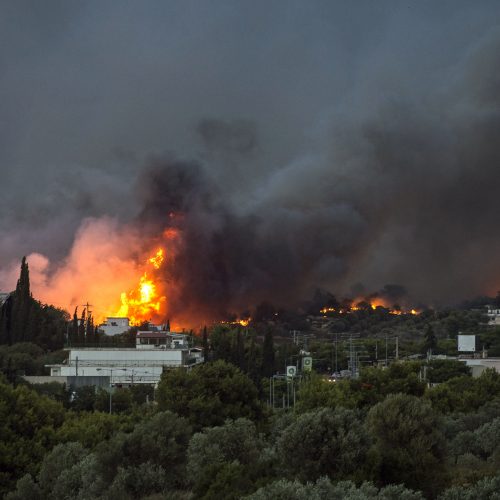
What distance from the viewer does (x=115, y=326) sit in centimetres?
8756

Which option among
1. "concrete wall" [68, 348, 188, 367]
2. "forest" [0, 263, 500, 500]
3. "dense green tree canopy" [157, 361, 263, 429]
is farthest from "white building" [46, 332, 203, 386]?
"dense green tree canopy" [157, 361, 263, 429]

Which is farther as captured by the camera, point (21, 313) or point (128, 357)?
point (21, 313)

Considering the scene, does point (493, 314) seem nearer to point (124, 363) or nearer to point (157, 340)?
point (157, 340)

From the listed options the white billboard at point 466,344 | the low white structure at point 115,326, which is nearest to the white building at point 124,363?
the low white structure at point 115,326

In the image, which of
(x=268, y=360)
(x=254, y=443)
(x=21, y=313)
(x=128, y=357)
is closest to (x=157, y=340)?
(x=128, y=357)

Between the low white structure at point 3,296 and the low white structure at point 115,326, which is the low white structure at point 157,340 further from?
the low white structure at point 3,296

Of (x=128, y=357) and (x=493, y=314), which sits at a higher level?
(x=493, y=314)

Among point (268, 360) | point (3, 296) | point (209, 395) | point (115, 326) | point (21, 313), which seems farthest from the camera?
point (3, 296)

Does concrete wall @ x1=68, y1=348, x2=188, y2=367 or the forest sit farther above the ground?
concrete wall @ x1=68, y1=348, x2=188, y2=367

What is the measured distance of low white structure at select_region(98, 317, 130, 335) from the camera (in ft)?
281

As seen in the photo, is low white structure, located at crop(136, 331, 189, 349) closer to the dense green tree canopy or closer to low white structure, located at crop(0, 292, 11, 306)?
low white structure, located at crop(0, 292, 11, 306)

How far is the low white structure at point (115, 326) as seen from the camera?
8578 centimetres

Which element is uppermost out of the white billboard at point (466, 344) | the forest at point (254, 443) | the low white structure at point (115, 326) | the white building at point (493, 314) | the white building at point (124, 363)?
the white building at point (493, 314)

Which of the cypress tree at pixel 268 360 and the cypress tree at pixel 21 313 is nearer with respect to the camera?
the cypress tree at pixel 268 360
